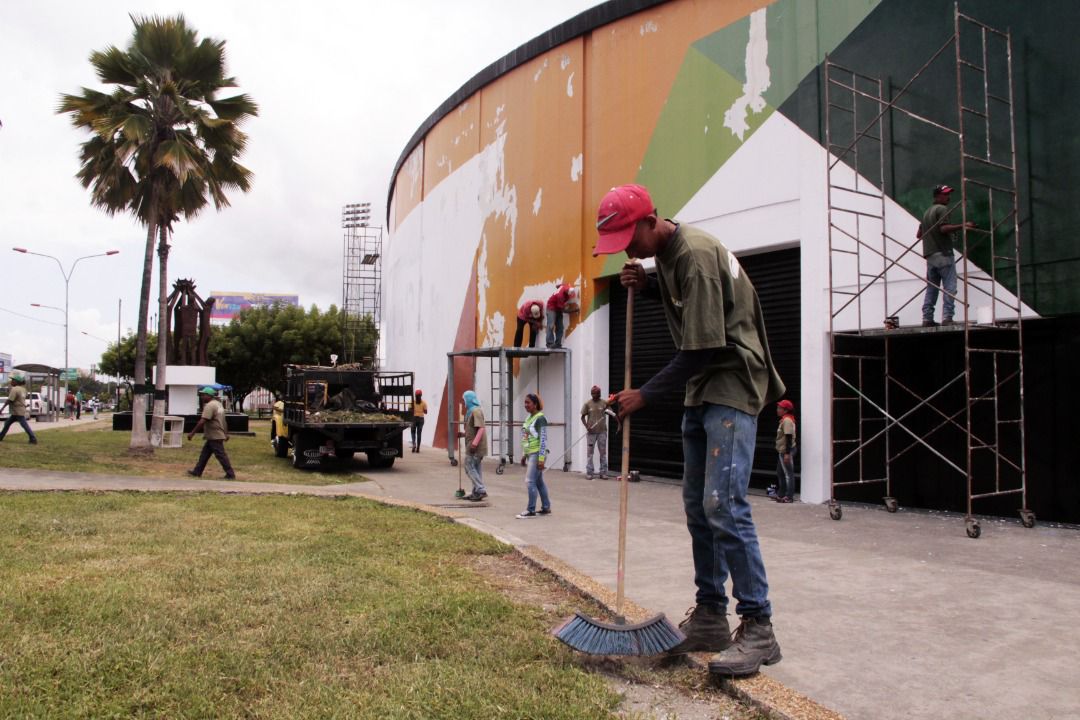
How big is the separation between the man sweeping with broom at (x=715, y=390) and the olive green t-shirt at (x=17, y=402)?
61.0 ft

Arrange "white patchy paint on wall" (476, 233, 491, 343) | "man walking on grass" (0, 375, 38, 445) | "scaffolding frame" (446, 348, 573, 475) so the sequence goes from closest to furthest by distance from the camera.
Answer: "scaffolding frame" (446, 348, 573, 475) < "man walking on grass" (0, 375, 38, 445) < "white patchy paint on wall" (476, 233, 491, 343)

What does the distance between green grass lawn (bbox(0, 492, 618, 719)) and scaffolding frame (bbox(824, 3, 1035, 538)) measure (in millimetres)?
5545

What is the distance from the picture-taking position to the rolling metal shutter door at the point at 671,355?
11.7 metres

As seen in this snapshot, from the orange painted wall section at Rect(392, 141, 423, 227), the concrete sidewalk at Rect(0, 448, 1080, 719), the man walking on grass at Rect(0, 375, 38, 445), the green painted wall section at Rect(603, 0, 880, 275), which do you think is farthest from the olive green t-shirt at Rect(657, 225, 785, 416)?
the orange painted wall section at Rect(392, 141, 423, 227)

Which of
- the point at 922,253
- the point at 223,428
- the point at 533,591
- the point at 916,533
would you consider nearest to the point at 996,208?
the point at 922,253

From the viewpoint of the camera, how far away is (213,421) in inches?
520

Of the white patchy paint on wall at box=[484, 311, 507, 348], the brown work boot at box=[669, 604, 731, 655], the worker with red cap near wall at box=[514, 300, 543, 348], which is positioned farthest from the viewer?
the white patchy paint on wall at box=[484, 311, 507, 348]

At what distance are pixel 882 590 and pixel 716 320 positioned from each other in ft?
10.4

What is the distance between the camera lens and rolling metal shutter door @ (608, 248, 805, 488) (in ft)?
38.5

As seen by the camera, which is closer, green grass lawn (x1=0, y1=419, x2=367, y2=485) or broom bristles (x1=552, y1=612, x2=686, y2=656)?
broom bristles (x1=552, y1=612, x2=686, y2=656)

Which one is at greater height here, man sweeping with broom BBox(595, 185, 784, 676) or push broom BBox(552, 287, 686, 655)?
man sweeping with broom BBox(595, 185, 784, 676)

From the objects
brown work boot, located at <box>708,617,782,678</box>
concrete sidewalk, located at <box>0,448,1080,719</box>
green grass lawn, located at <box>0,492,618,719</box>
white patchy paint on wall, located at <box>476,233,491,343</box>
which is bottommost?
→ concrete sidewalk, located at <box>0,448,1080,719</box>

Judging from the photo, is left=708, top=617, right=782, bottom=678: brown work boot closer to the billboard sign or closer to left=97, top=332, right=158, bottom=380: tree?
left=97, top=332, right=158, bottom=380: tree

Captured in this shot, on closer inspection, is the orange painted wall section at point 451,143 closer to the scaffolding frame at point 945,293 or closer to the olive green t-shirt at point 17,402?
the scaffolding frame at point 945,293
